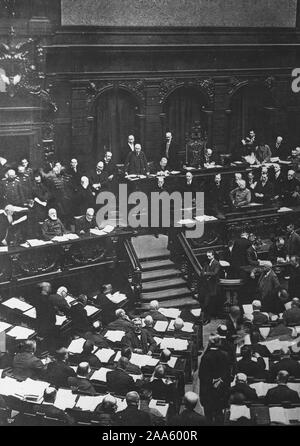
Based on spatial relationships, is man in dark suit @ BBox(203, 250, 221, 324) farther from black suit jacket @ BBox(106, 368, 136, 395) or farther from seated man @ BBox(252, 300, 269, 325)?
black suit jacket @ BBox(106, 368, 136, 395)

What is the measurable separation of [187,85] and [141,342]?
8.75m

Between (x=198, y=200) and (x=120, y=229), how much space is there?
2.47 m

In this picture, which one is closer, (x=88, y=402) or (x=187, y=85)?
(x=88, y=402)

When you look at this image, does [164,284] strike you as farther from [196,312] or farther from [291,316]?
[291,316]

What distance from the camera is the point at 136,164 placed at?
48.6 feet

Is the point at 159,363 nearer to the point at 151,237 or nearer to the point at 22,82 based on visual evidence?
the point at 151,237

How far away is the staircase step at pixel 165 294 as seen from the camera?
39.7 ft

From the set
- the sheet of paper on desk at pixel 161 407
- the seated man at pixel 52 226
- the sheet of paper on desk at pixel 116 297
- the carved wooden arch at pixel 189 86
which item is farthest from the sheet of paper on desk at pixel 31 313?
the carved wooden arch at pixel 189 86

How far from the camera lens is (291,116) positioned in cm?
1714

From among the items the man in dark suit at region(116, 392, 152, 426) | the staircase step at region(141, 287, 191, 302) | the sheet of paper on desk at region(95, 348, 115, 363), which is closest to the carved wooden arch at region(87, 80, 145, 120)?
the staircase step at region(141, 287, 191, 302)

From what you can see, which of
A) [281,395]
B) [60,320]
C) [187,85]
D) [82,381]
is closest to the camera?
[281,395]

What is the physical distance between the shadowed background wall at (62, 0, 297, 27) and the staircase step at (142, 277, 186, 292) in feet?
21.6

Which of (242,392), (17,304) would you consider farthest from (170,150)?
(242,392)

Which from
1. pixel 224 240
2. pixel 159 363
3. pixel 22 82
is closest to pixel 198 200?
pixel 224 240
